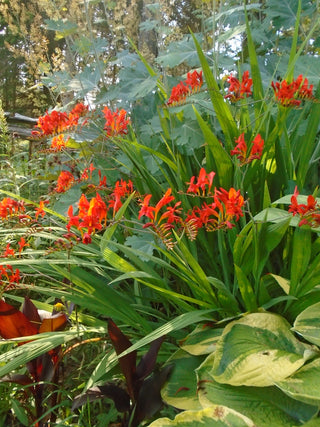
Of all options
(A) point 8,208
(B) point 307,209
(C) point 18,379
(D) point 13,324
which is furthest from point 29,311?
(B) point 307,209

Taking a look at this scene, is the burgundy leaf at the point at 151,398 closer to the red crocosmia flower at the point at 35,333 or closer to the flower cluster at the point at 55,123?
the red crocosmia flower at the point at 35,333

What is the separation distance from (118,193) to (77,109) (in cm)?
51

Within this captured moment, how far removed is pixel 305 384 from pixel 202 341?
0.34 m

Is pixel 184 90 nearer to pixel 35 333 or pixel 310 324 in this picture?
pixel 310 324

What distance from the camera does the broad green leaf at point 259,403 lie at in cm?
92

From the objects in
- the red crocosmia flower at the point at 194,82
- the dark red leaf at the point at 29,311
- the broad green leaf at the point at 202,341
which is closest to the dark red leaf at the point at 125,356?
the broad green leaf at the point at 202,341

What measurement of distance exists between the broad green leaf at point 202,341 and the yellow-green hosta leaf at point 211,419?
0.80 ft

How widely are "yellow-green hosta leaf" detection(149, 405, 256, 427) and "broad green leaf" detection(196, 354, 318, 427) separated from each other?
0.10 meters

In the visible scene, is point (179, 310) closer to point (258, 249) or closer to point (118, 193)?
point (258, 249)

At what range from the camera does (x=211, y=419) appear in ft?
2.77

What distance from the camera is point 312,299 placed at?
3.78 ft

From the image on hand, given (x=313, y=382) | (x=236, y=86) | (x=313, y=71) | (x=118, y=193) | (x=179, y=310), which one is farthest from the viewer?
(x=313, y=71)

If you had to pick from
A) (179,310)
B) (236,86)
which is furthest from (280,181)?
(179,310)

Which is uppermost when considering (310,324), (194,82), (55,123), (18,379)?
(194,82)
